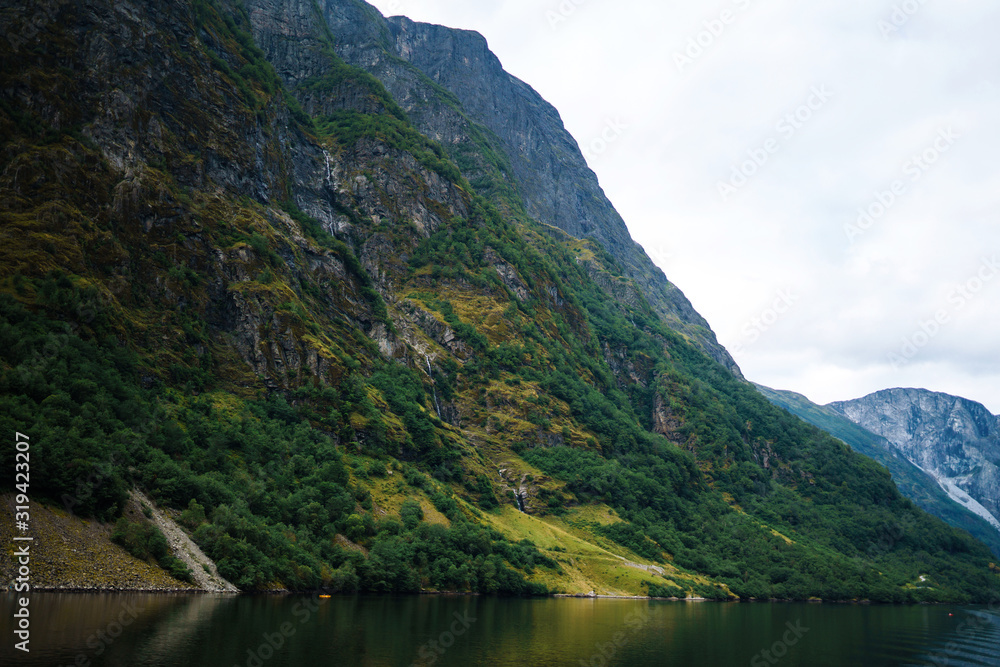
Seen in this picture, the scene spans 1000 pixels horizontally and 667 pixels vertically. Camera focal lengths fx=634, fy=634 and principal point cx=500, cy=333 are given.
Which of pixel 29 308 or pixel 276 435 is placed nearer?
pixel 29 308

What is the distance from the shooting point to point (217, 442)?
124 m

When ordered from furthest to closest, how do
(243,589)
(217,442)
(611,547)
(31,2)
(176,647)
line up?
(611,547), (31,2), (217,442), (243,589), (176,647)

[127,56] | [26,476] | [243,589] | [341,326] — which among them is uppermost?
Result: [127,56]

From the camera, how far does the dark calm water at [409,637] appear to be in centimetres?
4591

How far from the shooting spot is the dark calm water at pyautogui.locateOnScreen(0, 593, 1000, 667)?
45.9m

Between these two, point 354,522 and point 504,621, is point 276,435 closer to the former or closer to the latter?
point 354,522

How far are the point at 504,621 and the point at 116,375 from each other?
84334 millimetres

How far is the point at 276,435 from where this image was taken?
469 feet

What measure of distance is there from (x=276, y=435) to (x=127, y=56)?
11862 cm

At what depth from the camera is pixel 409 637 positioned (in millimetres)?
62250

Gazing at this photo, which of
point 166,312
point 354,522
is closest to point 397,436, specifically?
point 354,522

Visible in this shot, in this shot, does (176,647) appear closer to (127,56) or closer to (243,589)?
(243,589)

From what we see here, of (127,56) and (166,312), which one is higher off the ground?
(127,56)

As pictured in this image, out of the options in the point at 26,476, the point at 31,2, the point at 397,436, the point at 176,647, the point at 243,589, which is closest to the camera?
the point at 176,647
